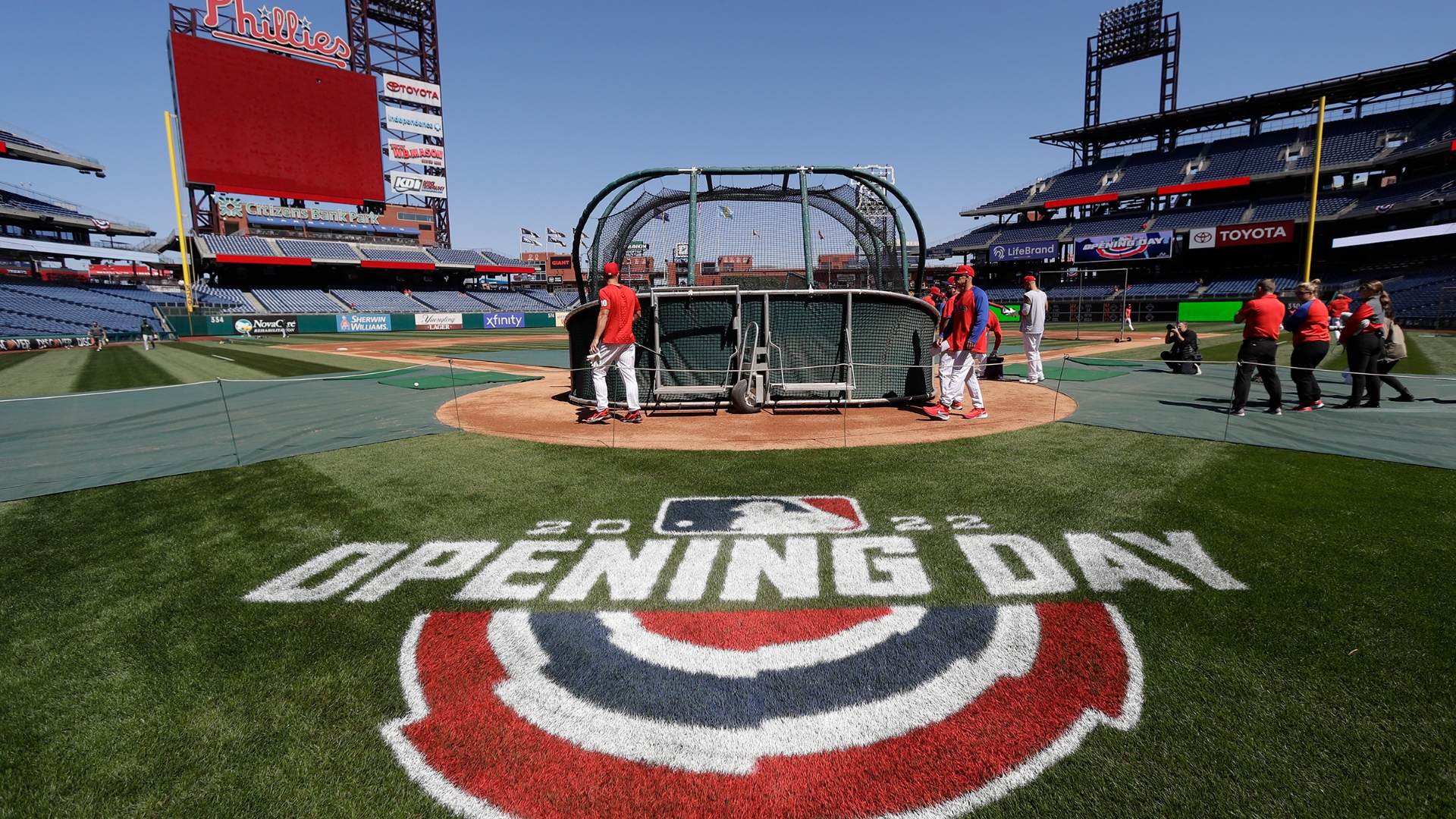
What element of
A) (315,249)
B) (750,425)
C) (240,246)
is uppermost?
(315,249)

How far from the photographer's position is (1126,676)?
2516mm

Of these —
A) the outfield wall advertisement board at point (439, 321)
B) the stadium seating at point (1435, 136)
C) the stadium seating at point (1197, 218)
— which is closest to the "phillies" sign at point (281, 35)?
the outfield wall advertisement board at point (439, 321)

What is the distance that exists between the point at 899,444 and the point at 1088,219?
200ft

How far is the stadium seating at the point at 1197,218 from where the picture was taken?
46406 millimetres

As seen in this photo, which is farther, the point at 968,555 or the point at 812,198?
the point at 812,198

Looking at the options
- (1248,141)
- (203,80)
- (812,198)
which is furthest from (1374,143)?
(203,80)

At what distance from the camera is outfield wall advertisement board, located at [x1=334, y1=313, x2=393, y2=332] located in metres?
46.0

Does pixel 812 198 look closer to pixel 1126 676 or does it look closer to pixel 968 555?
pixel 968 555

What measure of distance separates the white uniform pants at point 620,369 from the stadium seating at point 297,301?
50.7 metres

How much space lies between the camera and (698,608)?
3.21 meters

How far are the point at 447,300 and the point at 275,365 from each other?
44.1m

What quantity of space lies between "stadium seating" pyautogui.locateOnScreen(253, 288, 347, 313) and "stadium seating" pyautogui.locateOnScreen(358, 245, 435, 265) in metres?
6.77

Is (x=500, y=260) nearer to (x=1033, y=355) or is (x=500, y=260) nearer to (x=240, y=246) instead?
(x=240, y=246)

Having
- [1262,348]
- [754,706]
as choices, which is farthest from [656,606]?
[1262,348]
